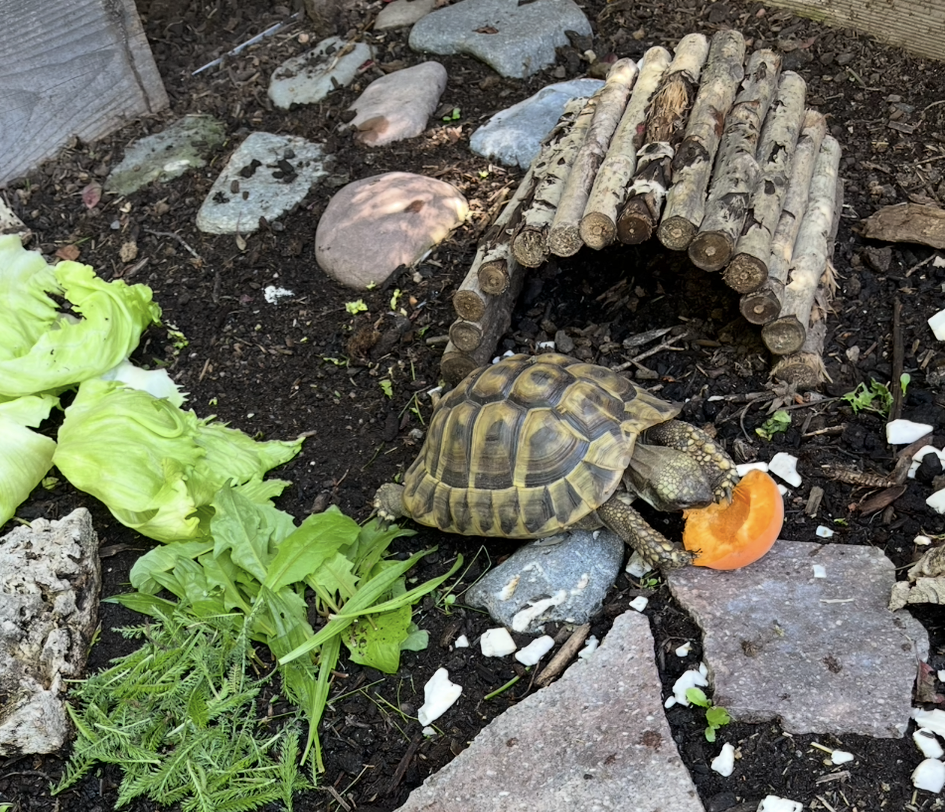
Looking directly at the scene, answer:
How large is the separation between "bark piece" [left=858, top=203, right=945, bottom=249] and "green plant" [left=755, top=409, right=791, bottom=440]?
1267mm

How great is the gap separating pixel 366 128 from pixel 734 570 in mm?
3828

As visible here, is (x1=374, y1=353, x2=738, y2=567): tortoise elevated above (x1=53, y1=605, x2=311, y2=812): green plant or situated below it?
above

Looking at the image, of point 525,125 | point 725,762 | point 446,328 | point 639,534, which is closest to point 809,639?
point 725,762

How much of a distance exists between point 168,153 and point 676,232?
12.5ft

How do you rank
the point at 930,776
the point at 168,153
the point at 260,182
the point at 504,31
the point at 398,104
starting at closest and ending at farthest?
the point at 930,776 < the point at 260,182 < the point at 398,104 < the point at 168,153 < the point at 504,31

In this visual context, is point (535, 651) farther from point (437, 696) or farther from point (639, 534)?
point (639, 534)

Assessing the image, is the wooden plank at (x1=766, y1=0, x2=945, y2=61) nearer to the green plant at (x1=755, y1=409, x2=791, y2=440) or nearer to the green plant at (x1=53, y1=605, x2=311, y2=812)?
the green plant at (x1=755, y1=409, x2=791, y2=440)

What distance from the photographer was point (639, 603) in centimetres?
339

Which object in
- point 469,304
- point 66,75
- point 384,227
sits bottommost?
point 384,227

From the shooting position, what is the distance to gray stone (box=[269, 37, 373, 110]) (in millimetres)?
6445

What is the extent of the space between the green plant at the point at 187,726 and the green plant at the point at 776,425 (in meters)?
2.17

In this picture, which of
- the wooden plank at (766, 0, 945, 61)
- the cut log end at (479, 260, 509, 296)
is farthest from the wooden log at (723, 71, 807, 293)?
the wooden plank at (766, 0, 945, 61)

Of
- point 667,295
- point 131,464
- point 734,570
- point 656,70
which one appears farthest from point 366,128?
point 734,570

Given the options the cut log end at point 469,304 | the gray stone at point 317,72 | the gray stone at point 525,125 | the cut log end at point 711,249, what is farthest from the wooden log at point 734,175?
the gray stone at point 317,72
